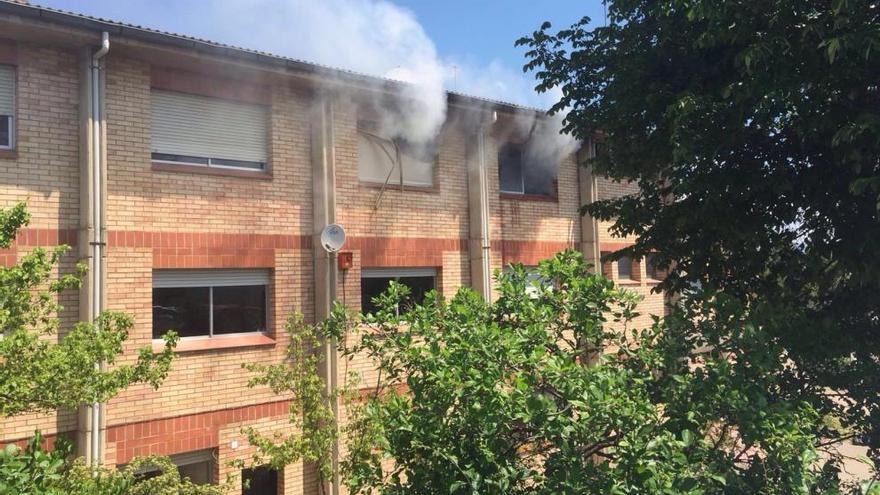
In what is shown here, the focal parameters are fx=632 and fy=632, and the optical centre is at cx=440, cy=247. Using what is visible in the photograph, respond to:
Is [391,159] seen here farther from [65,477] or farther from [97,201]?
[65,477]

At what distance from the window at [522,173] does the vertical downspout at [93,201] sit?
6.68 metres

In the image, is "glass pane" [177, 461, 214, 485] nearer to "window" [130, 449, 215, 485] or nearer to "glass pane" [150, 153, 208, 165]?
"window" [130, 449, 215, 485]

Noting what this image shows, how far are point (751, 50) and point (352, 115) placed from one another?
19.9 feet

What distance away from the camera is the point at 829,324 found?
6.01 metres

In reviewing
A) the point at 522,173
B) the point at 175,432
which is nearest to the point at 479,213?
the point at 522,173

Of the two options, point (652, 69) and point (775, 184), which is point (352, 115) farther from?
point (775, 184)

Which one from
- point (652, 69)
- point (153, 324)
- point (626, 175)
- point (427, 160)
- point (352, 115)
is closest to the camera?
point (652, 69)

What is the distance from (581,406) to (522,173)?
29.1ft

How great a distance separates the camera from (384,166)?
403 inches

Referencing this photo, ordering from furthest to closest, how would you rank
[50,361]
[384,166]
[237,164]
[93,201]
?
[384,166]
[237,164]
[93,201]
[50,361]

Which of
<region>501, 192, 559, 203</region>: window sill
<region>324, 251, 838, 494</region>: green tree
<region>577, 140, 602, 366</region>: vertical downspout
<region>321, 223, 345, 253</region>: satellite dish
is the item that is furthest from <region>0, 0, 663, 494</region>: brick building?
<region>324, 251, 838, 494</region>: green tree

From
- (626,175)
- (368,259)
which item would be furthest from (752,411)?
(368,259)

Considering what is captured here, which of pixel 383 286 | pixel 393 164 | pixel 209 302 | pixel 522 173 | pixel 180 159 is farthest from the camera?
pixel 522 173

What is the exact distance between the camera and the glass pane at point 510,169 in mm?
11906
